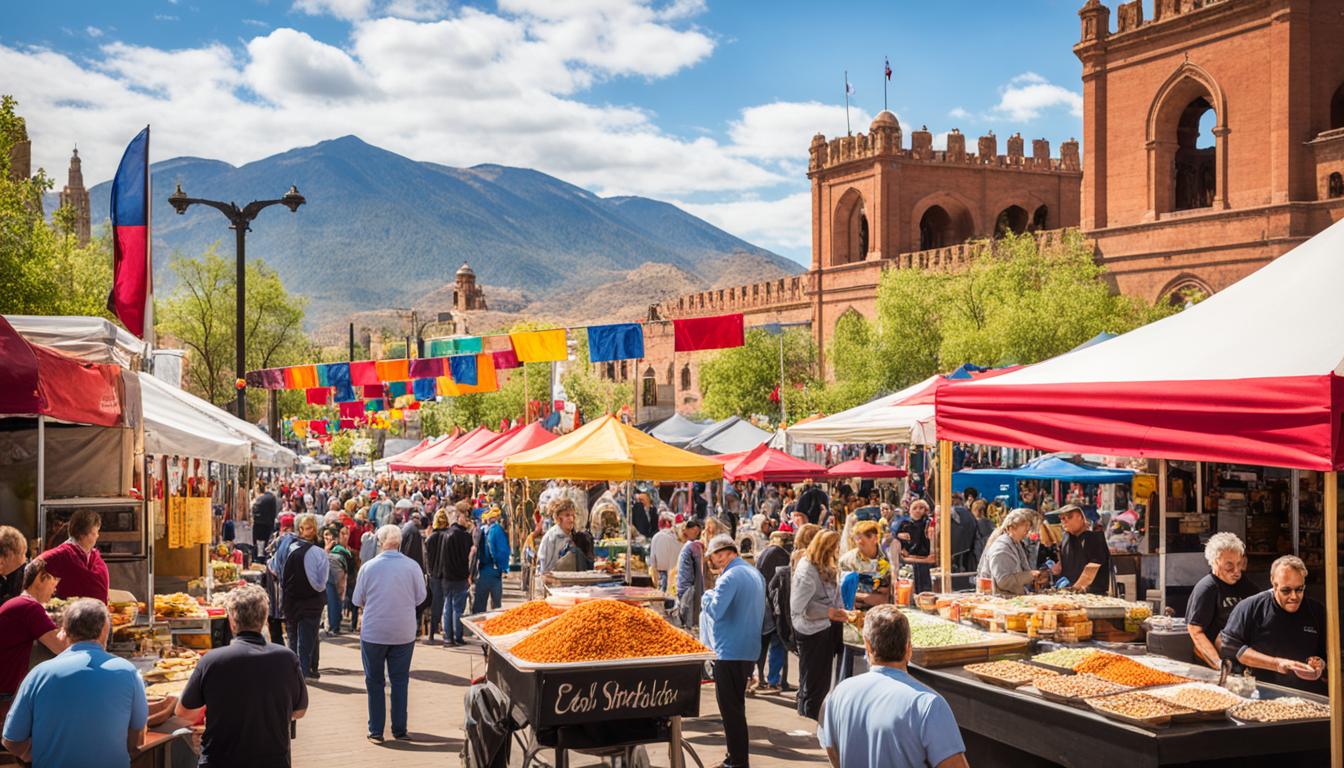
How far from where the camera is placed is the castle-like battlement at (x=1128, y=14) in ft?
129

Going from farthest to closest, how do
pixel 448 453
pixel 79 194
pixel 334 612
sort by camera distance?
pixel 79 194 → pixel 448 453 → pixel 334 612

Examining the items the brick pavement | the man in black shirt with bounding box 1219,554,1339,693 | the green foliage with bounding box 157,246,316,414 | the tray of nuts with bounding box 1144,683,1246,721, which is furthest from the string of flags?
the green foliage with bounding box 157,246,316,414

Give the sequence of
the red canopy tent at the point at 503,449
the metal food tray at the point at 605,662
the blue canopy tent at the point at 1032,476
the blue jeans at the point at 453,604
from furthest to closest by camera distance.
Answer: the red canopy tent at the point at 503,449 < the blue canopy tent at the point at 1032,476 < the blue jeans at the point at 453,604 < the metal food tray at the point at 605,662

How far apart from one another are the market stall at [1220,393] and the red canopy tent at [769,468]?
12.3 metres

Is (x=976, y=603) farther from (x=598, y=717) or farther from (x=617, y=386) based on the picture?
(x=617, y=386)

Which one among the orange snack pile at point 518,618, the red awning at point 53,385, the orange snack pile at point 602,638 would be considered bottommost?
the orange snack pile at point 518,618

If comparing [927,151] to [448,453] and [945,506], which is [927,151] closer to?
[448,453]

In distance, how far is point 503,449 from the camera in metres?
21.3

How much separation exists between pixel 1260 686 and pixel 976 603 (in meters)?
2.26

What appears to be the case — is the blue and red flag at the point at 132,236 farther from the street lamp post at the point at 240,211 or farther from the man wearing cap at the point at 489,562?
the street lamp post at the point at 240,211

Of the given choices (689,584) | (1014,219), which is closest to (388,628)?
(689,584)

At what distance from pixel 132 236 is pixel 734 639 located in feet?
23.3

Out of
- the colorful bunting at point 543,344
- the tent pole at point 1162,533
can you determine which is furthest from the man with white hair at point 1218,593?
the colorful bunting at point 543,344

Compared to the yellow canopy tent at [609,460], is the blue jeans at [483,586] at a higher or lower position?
lower
